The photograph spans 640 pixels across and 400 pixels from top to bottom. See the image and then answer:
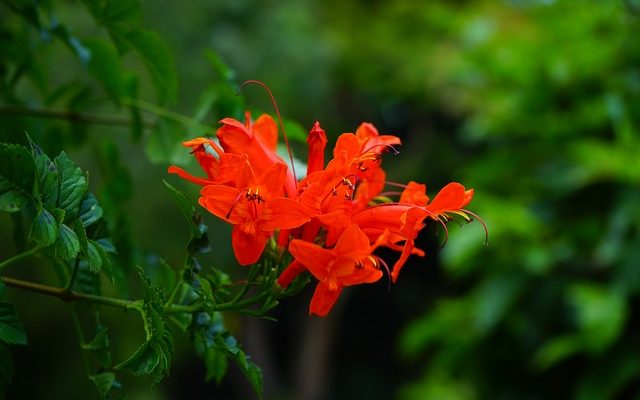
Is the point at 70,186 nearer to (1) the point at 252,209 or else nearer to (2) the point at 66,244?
(2) the point at 66,244

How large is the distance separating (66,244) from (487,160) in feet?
9.01

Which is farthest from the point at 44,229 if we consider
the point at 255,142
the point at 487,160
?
the point at 487,160

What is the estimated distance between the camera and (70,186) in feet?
2.11

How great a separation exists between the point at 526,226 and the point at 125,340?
2932 millimetres

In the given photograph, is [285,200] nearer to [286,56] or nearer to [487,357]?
[487,357]

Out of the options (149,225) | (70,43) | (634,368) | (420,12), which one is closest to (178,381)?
(149,225)

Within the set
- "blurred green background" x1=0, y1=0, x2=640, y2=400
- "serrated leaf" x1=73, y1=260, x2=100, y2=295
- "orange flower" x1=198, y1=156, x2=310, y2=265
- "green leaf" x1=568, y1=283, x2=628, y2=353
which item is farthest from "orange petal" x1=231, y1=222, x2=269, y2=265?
"green leaf" x1=568, y1=283, x2=628, y2=353

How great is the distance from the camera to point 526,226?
9.09 feet

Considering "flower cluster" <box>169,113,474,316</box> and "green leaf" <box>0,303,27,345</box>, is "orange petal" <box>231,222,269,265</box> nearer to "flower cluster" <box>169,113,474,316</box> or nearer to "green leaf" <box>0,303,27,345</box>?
"flower cluster" <box>169,113,474,316</box>

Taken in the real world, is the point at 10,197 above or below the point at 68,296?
above

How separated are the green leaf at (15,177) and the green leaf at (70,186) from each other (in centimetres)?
3

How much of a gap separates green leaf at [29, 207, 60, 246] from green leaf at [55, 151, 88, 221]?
0.02m

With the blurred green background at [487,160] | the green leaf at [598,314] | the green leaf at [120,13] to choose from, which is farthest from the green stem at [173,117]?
the green leaf at [598,314]

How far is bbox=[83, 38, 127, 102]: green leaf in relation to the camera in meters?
1.09
